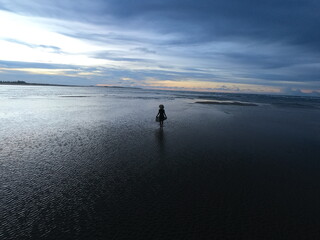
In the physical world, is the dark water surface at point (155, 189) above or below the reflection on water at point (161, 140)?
below

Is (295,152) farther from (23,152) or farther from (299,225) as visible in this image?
(23,152)

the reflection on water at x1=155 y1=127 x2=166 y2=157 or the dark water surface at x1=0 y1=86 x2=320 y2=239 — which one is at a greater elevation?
the reflection on water at x1=155 y1=127 x2=166 y2=157

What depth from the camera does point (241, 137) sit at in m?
20.6

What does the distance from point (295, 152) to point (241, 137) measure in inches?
198

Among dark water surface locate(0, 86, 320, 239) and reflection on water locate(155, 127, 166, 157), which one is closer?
dark water surface locate(0, 86, 320, 239)

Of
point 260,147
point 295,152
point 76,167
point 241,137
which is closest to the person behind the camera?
point 76,167

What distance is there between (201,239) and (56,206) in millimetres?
5374

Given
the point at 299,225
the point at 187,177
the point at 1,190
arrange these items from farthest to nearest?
the point at 187,177, the point at 1,190, the point at 299,225

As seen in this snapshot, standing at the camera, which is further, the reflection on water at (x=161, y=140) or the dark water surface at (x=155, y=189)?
the reflection on water at (x=161, y=140)

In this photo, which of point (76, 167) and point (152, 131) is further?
point (152, 131)

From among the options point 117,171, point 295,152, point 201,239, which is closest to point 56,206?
point 117,171

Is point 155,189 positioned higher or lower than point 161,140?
lower

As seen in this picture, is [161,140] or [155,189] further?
[161,140]

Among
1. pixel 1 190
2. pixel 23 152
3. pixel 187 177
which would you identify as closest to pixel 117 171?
pixel 187 177
